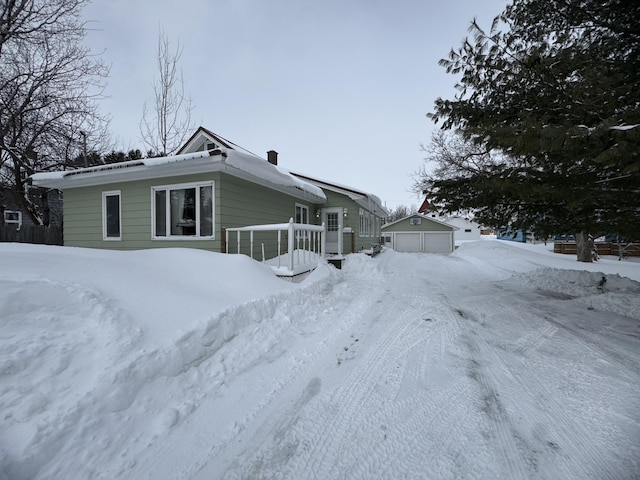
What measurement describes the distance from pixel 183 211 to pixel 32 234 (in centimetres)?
970

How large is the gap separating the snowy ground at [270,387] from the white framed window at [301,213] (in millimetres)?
6625

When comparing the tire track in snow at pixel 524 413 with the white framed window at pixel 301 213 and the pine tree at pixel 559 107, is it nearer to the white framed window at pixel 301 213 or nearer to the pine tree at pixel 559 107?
the pine tree at pixel 559 107

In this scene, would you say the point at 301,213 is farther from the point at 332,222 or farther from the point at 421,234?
the point at 421,234

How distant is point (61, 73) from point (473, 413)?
53.6 feet

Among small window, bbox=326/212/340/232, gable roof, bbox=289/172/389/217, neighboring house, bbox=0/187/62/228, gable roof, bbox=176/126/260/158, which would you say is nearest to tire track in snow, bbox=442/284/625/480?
gable roof, bbox=289/172/389/217

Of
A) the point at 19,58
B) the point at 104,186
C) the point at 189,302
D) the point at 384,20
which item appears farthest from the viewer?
the point at 19,58

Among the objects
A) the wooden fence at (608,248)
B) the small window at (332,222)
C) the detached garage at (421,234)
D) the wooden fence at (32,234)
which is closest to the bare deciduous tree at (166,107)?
the wooden fence at (32,234)

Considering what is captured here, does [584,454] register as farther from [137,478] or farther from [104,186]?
[104,186]

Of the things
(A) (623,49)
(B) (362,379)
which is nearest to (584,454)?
(B) (362,379)

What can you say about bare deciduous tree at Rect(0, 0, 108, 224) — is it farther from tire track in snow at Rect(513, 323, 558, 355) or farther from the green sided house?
tire track in snow at Rect(513, 323, 558, 355)

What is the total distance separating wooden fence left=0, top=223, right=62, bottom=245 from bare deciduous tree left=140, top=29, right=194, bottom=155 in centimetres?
557

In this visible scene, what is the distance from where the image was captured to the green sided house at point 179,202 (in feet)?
20.6

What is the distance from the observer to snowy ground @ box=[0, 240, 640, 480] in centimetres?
159

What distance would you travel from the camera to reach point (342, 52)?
1063 centimetres
